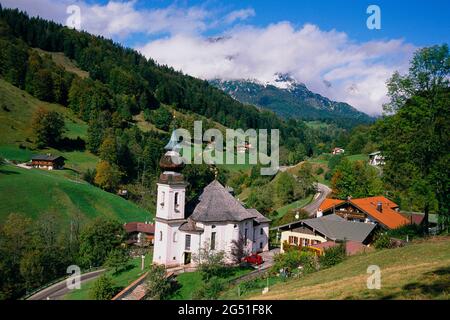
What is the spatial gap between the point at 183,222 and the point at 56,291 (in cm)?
1176

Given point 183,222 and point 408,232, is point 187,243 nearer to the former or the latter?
point 183,222

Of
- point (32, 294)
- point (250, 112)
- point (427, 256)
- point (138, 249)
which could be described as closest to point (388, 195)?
point (138, 249)

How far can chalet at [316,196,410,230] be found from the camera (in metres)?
46.5

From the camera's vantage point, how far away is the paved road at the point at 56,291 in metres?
33.0

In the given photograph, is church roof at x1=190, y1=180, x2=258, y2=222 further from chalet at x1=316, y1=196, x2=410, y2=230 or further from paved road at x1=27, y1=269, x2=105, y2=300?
chalet at x1=316, y1=196, x2=410, y2=230

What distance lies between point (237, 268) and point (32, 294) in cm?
1690

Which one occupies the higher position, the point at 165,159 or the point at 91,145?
the point at 91,145

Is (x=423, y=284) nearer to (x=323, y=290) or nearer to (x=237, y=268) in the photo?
(x=323, y=290)

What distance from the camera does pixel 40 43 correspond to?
152125 millimetres

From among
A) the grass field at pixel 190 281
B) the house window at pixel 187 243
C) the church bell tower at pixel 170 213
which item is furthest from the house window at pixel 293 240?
the church bell tower at pixel 170 213

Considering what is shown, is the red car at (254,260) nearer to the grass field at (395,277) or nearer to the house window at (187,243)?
the house window at (187,243)

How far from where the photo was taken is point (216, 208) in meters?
38.8

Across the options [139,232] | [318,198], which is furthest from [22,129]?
[318,198]

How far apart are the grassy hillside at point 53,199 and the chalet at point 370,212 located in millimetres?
30201
